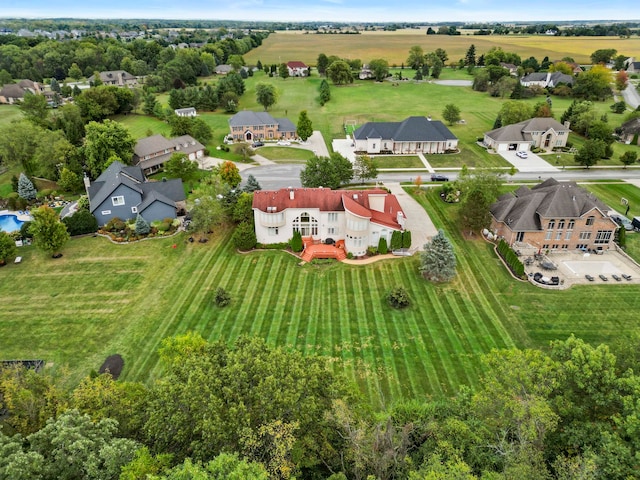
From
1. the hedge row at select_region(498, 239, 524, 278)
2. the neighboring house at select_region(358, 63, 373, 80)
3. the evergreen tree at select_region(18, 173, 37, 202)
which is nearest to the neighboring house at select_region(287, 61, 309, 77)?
the neighboring house at select_region(358, 63, 373, 80)

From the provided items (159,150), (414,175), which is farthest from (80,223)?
(414,175)

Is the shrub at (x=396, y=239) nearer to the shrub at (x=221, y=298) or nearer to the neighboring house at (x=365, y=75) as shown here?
the shrub at (x=221, y=298)

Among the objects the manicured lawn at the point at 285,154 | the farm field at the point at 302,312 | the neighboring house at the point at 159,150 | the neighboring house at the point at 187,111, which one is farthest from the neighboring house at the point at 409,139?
the neighboring house at the point at 187,111

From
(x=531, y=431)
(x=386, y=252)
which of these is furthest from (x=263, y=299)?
(x=531, y=431)

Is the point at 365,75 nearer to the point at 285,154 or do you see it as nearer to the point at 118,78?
the point at 118,78

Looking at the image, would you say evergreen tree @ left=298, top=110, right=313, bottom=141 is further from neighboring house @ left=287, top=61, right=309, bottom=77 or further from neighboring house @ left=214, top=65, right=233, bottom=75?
neighboring house @ left=214, top=65, right=233, bottom=75
